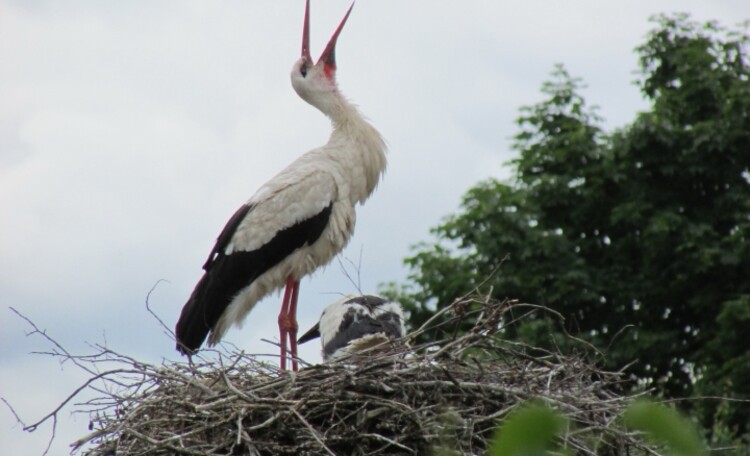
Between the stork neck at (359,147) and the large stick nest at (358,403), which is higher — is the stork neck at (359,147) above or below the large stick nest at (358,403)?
above

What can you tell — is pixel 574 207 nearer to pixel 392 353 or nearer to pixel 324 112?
pixel 324 112

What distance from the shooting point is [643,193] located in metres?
15.7


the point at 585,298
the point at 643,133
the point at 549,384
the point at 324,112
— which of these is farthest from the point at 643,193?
the point at 549,384

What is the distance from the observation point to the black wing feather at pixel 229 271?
20.9ft

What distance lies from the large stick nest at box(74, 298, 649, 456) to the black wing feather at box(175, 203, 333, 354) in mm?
1547

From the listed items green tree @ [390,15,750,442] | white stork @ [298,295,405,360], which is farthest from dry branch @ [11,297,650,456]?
green tree @ [390,15,750,442]

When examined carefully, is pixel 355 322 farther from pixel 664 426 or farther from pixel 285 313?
pixel 664 426

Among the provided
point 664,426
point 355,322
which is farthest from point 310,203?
point 664,426

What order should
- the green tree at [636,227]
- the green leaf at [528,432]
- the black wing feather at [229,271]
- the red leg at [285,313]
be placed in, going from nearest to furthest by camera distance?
the green leaf at [528,432] < the black wing feather at [229,271] < the red leg at [285,313] < the green tree at [636,227]

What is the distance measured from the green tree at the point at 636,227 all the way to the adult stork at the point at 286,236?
758 centimetres

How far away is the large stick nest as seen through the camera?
13.8 feet

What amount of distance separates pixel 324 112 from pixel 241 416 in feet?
10.3

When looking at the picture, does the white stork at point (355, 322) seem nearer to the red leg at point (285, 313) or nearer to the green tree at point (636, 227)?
the red leg at point (285, 313)

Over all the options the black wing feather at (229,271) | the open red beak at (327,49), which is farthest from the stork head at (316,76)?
the black wing feather at (229,271)
